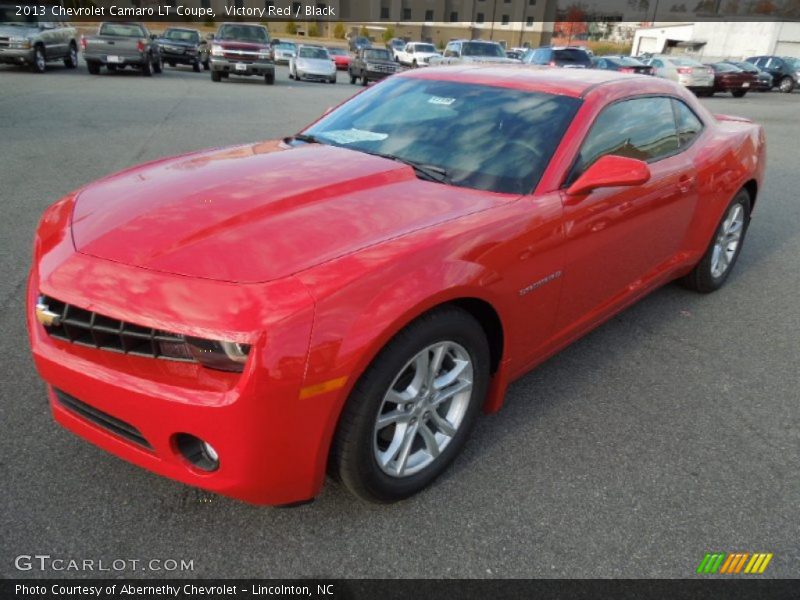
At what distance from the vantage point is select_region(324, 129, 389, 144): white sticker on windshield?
3.33 metres

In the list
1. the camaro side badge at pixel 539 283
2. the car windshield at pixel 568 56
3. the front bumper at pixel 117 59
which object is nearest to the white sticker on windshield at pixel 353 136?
the camaro side badge at pixel 539 283

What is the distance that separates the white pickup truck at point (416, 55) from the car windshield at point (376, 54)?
5670mm

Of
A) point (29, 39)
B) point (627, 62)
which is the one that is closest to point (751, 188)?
point (29, 39)

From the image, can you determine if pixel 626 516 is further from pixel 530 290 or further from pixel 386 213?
pixel 386 213

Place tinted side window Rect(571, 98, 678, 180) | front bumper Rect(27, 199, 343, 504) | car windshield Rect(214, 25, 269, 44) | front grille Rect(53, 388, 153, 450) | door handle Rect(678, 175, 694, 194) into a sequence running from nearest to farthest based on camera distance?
1. front bumper Rect(27, 199, 343, 504)
2. front grille Rect(53, 388, 153, 450)
3. tinted side window Rect(571, 98, 678, 180)
4. door handle Rect(678, 175, 694, 194)
5. car windshield Rect(214, 25, 269, 44)

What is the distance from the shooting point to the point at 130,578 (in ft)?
6.74

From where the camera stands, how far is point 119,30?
63.4ft

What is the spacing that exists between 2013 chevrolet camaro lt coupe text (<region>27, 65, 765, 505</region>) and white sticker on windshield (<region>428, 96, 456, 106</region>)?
0.02 m

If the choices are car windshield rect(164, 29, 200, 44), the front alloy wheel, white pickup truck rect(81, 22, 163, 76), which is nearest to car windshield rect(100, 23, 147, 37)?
white pickup truck rect(81, 22, 163, 76)

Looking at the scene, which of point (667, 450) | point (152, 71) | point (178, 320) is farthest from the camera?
point (152, 71)

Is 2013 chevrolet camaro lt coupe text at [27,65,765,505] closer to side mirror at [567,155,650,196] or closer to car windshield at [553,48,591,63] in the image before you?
side mirror at [567,155,650,196]

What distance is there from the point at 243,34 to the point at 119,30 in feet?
Result: 12.4

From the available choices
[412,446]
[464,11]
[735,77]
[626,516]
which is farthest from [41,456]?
[464,11]

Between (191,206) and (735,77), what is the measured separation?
2849 centimetres
